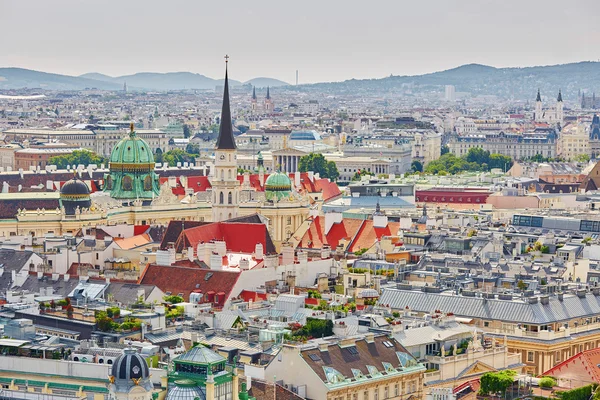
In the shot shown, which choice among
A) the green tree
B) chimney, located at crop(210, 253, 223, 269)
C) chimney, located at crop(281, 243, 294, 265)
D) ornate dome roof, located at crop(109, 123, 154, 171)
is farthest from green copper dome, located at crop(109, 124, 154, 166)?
the green tree

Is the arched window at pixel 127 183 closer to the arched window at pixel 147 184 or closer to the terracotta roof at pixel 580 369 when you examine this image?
the arched window at pixel 147 184

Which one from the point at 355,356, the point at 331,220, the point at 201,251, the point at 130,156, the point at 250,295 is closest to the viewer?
the point at 355,356

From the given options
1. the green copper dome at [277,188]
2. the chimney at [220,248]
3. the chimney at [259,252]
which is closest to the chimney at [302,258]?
the chimney at [259,252]

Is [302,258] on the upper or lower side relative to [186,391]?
lower

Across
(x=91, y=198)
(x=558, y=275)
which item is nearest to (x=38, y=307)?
(x=558, y=275)

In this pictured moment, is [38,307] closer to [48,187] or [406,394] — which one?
[406,394]

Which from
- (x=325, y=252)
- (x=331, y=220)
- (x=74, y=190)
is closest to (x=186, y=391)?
(x=325, y=252)

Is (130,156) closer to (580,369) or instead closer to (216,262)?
(216,262)
